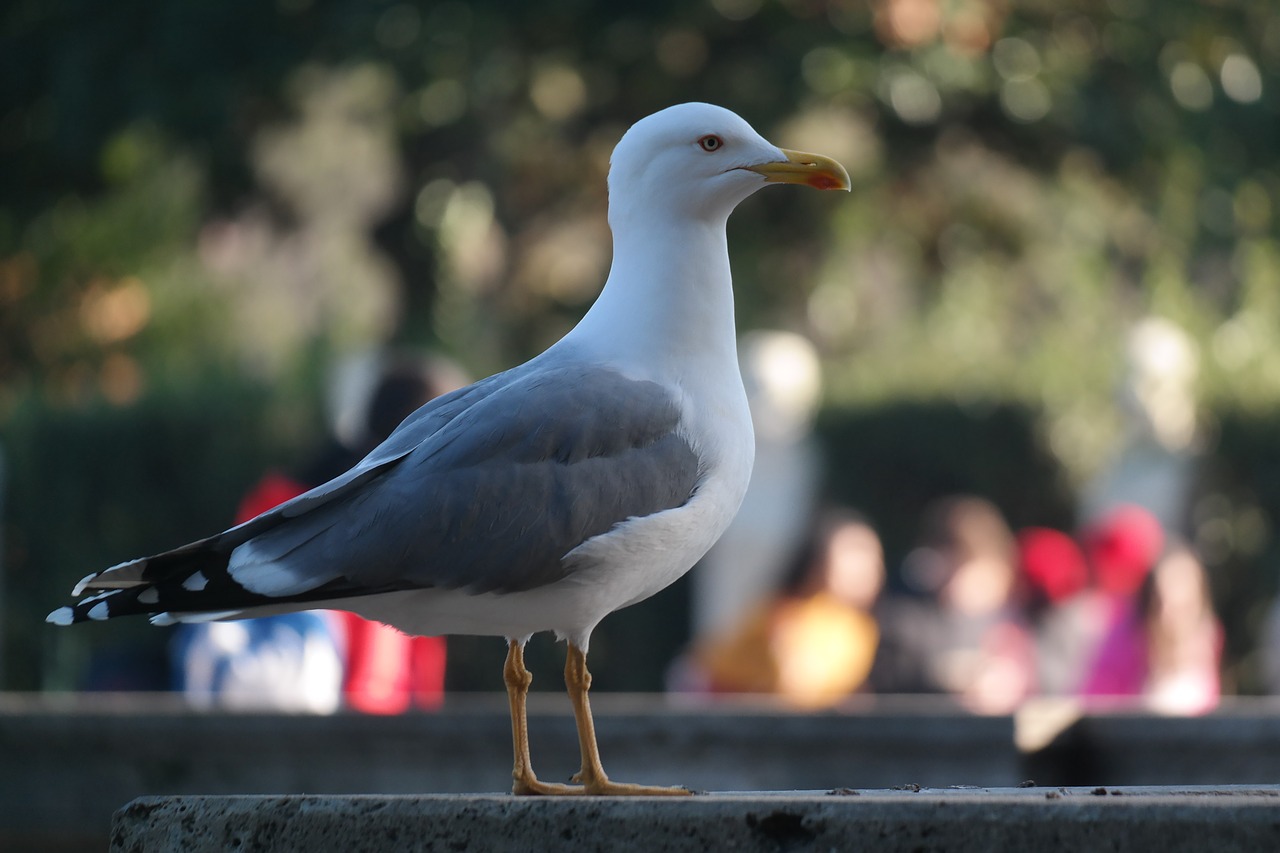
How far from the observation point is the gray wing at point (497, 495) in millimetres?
3365

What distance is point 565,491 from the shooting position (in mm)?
3475

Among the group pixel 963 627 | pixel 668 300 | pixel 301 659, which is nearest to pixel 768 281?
pixel 963 627

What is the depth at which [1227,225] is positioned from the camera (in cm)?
1507

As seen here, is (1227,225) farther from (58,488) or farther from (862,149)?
(58,488)

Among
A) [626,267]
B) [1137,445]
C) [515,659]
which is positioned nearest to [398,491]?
[515,659]

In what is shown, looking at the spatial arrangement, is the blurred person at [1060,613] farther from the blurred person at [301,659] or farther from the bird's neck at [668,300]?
the bird's neck at [668,300]

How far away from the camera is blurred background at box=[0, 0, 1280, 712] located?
381 inches

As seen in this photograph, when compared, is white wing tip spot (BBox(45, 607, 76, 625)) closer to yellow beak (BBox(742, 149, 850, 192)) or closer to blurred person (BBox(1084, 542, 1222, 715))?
yellow beak (BBox(742, 149, 850, 192))

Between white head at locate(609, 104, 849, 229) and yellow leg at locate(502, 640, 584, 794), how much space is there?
3.01 ft

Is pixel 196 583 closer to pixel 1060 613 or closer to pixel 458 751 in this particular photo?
pixel 458 751

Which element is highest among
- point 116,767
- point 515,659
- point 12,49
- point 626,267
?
point 12,49

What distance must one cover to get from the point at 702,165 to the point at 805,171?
20 cm

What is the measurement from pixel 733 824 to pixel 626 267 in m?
1.22

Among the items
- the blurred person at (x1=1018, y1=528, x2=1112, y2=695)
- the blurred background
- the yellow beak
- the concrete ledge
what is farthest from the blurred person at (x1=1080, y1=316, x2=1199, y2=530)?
the concrete ledge
